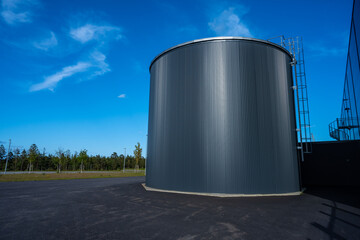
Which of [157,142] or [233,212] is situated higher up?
[157,142]

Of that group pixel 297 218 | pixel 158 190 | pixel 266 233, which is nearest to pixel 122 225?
pixel 266 233

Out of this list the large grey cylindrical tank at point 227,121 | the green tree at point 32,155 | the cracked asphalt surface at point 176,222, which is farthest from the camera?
the green tree at point 32,155

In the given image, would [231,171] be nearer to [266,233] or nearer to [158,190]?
[158,190]

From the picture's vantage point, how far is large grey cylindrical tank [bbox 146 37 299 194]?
11.4 meters

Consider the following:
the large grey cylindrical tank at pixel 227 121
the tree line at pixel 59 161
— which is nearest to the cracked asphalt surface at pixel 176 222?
the large grey cylindrical tank at pixel 227 121

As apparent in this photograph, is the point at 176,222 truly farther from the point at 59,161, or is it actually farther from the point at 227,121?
the point at 59,161

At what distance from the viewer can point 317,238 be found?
183 inches

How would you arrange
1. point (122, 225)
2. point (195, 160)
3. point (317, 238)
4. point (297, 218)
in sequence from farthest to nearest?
point (195, 160), point (297, 218), point (122, 225), point (317, 238)

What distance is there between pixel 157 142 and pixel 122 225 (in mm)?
8776

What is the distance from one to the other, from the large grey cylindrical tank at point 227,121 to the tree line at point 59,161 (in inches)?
1426

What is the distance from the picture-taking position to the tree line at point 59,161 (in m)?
46.6

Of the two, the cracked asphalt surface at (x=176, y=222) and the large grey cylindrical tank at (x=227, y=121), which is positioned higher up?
the large grey cylindrical tank at (x=227, y=121)

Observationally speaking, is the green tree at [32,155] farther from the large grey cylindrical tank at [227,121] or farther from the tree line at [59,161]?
the large grey cylindrical tank at [227,121]

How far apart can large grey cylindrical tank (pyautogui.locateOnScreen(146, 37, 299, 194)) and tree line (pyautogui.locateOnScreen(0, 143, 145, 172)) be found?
36225 millimetres
